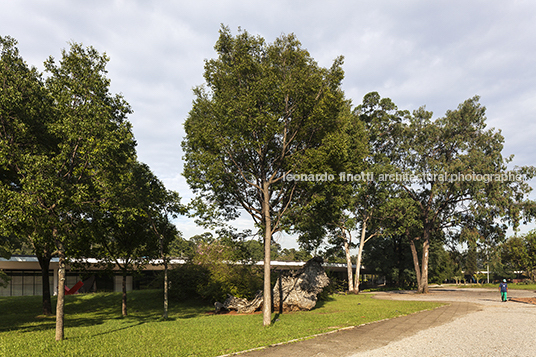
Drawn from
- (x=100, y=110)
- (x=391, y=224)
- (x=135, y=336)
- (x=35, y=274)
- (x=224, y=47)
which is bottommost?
(x=35, y=274)

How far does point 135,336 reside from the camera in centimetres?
1263

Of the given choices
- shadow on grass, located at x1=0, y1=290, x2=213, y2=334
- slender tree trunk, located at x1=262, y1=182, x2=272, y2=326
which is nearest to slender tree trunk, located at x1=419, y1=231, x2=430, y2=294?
shadow on grass, located at x1=0, y1=290, x2=213, y2=334

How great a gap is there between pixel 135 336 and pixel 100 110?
8.88 metres

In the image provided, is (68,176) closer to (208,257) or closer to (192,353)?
(192,353)

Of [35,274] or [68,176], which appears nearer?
[68,176]

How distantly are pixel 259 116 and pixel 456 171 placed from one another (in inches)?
1089

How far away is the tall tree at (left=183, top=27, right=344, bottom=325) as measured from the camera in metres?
16.5

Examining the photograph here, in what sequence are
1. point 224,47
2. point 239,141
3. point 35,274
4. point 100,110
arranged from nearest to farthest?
point 100,110
point 239,141
point 224,47
point 35,274

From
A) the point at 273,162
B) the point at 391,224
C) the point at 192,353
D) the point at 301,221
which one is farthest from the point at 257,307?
the point at 391,224

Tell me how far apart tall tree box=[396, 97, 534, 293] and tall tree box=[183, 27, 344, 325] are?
21280mm

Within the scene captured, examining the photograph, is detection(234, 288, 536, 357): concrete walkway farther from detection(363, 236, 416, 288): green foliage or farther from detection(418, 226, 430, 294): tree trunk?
detection(363, 236, 416, 288): green foliage

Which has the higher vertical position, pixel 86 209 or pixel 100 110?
pixel 100 110

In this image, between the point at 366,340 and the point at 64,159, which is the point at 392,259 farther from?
the point at 64,159

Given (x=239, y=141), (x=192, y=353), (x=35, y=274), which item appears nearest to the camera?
(x=192, y=353)
